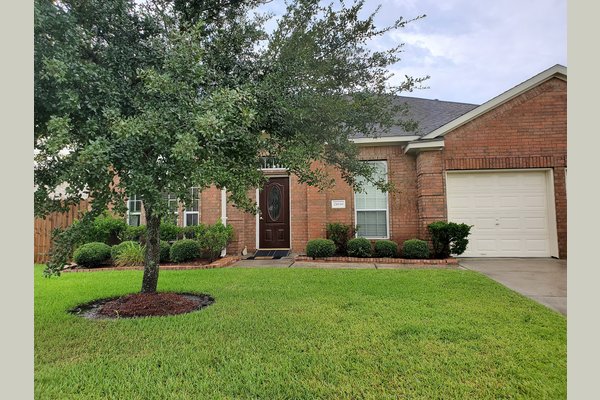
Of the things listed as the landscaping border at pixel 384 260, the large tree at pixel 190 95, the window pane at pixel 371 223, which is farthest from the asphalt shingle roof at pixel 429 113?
the large tree at pixel 190 95

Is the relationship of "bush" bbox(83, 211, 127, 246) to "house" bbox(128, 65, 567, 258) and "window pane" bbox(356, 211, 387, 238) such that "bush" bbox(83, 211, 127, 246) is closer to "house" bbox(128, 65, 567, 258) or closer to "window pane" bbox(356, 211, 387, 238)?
"house" bbox(128, 65, 567, 258)

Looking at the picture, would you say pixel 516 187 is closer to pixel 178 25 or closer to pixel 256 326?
pixel 256 326

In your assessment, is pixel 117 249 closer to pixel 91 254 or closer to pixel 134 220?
pixel 91 254

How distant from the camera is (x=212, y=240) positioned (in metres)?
8.67

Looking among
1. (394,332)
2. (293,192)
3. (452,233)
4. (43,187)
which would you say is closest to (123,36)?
(43,187)

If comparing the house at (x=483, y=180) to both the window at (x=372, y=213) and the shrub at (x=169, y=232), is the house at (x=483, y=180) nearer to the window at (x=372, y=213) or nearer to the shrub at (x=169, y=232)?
the window at (x=372, y=213)

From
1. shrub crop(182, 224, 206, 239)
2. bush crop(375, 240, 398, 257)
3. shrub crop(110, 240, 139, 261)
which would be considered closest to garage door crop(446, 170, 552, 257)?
bush crop(375, 240, 398, 257)

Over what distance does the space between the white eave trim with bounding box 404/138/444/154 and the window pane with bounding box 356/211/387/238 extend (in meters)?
2.02

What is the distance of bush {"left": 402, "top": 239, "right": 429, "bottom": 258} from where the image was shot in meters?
8.56

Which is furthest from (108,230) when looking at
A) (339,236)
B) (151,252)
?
(339,236)

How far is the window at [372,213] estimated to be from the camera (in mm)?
9914

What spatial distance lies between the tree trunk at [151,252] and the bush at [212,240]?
371cm

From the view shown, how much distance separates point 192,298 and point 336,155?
3.16 meters

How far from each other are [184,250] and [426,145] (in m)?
7.09
